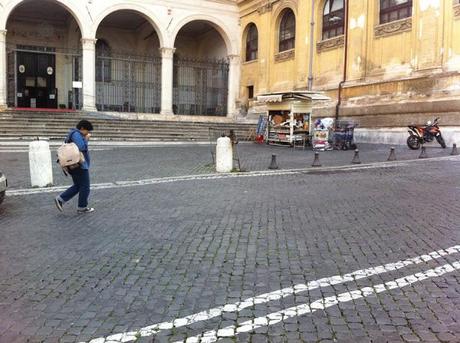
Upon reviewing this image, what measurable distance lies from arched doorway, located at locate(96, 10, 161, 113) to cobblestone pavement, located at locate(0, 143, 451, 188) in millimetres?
13116

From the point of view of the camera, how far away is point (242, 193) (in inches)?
355

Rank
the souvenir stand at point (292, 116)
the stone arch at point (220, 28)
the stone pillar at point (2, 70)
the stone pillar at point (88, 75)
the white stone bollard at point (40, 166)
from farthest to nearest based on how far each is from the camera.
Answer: the stone arch at point (220, 28) < the stone pillar at point (88, 75) < the stone pillar at point (2, 70) < the souvenir stand at point (292, 116) < the white stone bollard at point (40, 166)

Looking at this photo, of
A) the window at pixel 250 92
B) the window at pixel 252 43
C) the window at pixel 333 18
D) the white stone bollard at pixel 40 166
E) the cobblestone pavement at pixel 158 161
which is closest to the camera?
the white stone bollard at pixel 40 166

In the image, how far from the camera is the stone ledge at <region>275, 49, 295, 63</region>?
1125 inches

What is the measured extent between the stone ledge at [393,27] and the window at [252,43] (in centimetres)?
1086

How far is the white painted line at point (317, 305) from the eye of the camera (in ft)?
10.8

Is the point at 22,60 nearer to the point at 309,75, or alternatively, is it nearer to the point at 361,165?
the point at 309,75

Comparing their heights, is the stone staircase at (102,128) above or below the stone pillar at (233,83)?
below

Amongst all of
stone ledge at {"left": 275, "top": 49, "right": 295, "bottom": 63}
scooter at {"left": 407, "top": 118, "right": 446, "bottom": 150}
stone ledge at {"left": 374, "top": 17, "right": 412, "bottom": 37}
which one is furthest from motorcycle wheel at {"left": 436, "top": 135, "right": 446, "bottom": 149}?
stone ledge at {"left": 275, "top": 49, "right": 295, "bottom": 63}

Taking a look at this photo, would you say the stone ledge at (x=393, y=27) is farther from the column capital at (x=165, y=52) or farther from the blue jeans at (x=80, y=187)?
the blue jeans at (x=80, y=187)

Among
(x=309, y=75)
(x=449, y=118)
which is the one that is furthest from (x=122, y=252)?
(x=309, y=75)

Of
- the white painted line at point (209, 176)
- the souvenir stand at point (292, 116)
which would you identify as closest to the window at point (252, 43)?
the souvenir stand at point (292, 116)

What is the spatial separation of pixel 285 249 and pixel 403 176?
22.1 ft

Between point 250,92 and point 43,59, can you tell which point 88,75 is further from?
point 250,92
